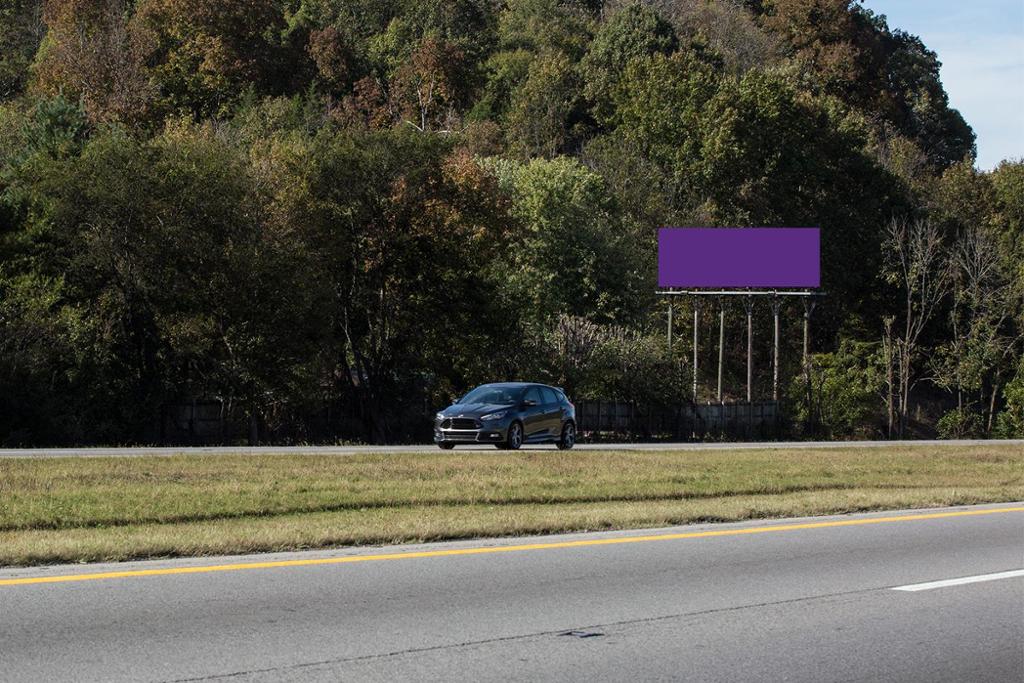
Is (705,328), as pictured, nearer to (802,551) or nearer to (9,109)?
(9,109)

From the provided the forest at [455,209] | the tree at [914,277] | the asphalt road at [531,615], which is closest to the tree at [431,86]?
the forest at [455,209]

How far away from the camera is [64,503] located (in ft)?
54.8

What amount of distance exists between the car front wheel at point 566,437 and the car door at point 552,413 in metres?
0.22

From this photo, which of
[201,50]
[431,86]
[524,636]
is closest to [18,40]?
[201,50]

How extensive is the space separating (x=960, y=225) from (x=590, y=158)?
20.3 meters

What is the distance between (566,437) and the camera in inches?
1284

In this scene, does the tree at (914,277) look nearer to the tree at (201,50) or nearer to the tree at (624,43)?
the tree at (624,43)

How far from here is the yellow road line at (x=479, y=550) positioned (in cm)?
1127

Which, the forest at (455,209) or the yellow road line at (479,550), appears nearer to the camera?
the yellow road line at (479,550)

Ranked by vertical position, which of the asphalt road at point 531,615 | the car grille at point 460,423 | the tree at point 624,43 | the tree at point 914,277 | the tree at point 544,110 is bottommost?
the asphalt road at point 531,615

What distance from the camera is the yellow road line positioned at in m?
11.3

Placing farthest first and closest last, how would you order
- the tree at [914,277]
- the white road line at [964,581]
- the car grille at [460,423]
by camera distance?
the tree at [914,277] < the car grille at [460,423] < the white road line at [964,581]

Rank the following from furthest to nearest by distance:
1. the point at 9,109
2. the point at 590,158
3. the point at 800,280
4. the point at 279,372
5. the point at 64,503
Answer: the point at 590,158
the point at 9,109
the point at 800,280
the point at 279,372
the point at 64,503

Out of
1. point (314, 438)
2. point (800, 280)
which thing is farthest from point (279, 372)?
point (800, 280)
